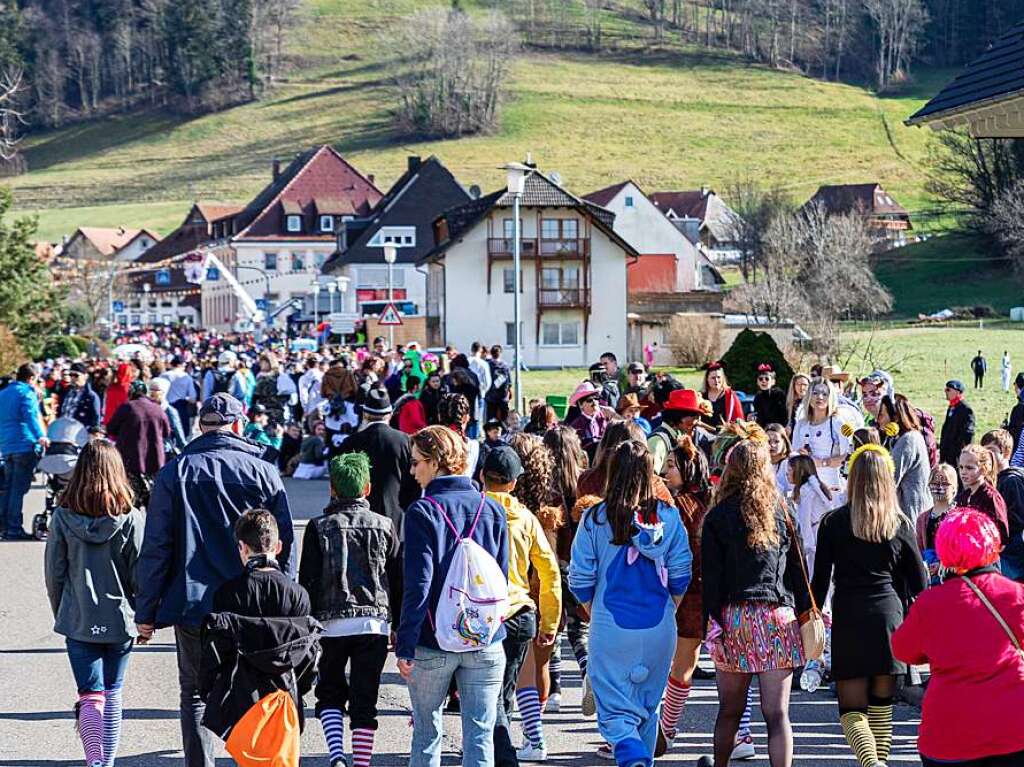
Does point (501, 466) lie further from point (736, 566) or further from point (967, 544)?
point (967, 544)

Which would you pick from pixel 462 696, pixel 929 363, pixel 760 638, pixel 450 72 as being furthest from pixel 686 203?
pixel 462 696

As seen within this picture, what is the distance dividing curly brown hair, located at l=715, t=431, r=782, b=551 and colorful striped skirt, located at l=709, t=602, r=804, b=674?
1.01 ft

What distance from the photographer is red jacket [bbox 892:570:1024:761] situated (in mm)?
5469

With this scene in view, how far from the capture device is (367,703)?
745 centimetres

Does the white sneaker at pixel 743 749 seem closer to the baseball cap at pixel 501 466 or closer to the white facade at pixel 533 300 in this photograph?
the baseball cap at pixel 501 466

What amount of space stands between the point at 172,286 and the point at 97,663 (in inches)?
4170

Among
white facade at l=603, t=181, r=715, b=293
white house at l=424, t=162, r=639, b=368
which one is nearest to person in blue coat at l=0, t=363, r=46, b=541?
white house at l=424, t=162, r=639, b=368

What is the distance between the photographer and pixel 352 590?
24.0ft

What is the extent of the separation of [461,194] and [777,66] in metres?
82.6

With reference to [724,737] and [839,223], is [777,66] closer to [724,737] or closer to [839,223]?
[839,223]

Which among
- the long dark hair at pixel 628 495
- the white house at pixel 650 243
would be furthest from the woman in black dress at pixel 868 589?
the white house at pixel 650 243

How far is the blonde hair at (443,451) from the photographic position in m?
6.73

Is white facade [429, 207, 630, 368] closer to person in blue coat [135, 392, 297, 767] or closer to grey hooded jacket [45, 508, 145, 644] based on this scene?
grey hooded jacket [45, 508, 145, 644]

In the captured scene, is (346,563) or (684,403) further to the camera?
(684,403)
